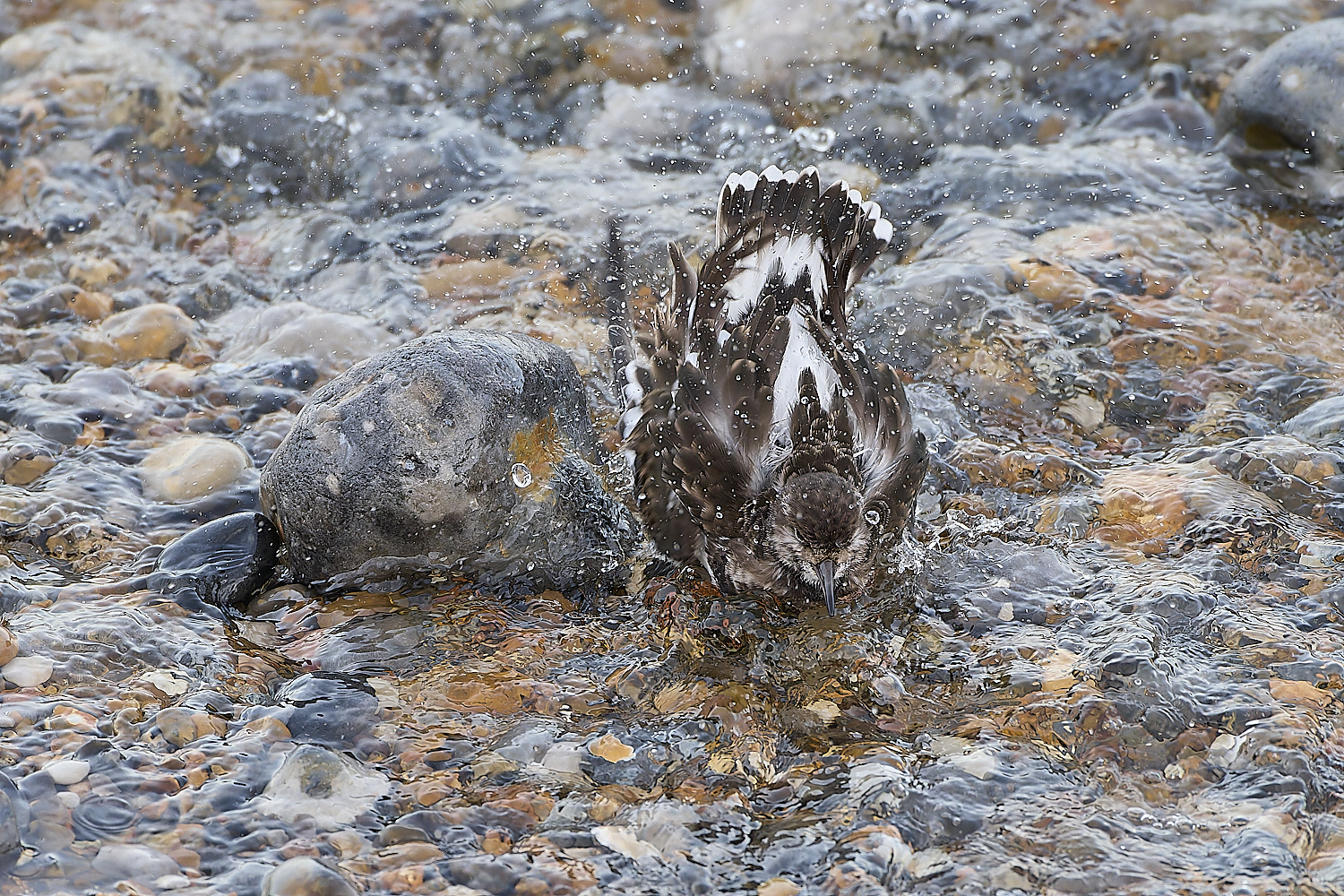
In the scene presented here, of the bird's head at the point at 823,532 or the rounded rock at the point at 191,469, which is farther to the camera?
the rounded rock at the point at 191,469

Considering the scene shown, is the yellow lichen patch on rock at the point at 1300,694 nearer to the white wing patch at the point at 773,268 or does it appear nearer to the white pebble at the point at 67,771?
the white wing patch at the point at 773,268

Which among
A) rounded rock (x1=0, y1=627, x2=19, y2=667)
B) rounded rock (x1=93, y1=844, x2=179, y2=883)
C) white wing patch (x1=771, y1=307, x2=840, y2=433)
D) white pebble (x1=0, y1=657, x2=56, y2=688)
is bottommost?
rounded rock (x1=93, y1=844, x2=179, y2=883)

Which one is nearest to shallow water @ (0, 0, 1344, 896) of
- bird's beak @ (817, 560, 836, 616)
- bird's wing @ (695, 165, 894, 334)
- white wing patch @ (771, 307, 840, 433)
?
bird's beak @ (817, 560, 836, 616)

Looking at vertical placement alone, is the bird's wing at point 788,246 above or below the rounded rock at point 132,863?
above

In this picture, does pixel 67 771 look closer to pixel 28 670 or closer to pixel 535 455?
pixel 28 670

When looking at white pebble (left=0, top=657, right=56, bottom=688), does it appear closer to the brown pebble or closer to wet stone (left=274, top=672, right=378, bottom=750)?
the brown pebble

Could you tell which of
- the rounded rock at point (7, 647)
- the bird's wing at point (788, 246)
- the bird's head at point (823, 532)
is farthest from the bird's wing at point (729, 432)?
the rounded rock at point (7, 647)
